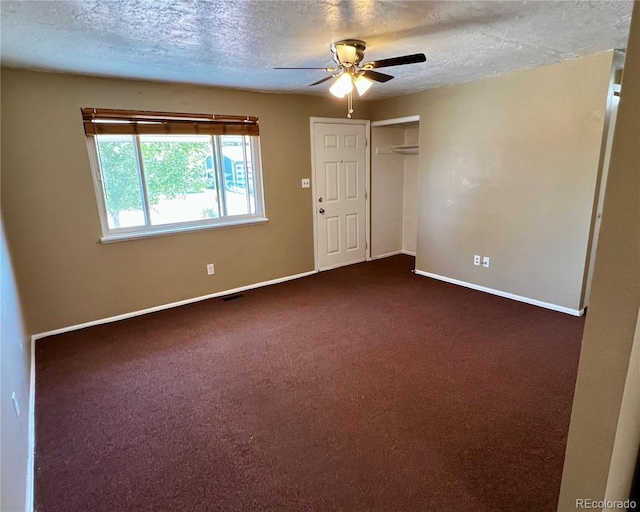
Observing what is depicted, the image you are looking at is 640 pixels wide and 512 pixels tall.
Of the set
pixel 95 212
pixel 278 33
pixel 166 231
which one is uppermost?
pixel 278 33

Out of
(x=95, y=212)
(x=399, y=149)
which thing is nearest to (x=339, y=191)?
(x=399, y=149)

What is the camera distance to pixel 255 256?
452 cm

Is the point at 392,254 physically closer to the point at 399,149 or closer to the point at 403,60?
the point at 399,149

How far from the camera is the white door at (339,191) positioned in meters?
4.88

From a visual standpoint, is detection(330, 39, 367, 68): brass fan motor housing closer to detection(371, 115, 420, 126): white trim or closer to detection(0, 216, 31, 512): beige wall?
detection(371, 115, 420, 126): white trim

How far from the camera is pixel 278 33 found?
2328 mm

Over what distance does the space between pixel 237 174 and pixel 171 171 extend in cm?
75

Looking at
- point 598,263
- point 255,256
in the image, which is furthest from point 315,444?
point 255,256

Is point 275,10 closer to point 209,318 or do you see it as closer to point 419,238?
point 209,318

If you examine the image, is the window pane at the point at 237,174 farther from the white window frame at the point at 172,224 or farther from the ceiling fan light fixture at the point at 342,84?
the ceiling fan light fixture at the point at 342,84

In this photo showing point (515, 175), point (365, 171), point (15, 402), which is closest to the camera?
point (15, 402)


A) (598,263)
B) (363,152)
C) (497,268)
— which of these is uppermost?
(363,152)

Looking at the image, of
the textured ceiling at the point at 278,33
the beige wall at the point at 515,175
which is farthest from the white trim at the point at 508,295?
the textured ceiling at the point at 278,33

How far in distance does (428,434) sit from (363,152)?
4038 mm
